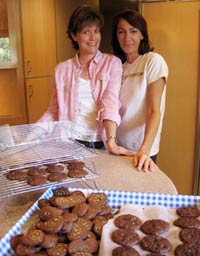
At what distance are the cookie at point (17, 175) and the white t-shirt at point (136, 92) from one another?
0.75 m

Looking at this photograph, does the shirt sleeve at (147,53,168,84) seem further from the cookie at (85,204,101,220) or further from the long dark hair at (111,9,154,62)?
the cookie at (85,204,101,220)

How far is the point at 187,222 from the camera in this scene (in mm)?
748

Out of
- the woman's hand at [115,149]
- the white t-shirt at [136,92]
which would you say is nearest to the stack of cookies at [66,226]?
the woman's hand at [115,149]

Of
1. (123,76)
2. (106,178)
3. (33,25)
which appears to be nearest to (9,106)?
(33,25)

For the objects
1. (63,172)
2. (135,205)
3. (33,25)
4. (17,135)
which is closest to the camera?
(135,205)

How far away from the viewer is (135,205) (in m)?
0.85

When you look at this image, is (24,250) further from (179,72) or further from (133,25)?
(179,72)

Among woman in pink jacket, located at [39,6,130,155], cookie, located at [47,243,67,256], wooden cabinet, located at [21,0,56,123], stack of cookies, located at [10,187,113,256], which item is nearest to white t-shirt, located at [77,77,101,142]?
woman in pink jacket, located at [39,6,130,155]

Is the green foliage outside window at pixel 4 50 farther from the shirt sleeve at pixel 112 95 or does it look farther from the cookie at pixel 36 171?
the cookie at pixel 36 171

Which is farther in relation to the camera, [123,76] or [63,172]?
[123,76]

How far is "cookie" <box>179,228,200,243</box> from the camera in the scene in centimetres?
68

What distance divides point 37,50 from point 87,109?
1.89m

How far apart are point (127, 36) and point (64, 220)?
113cm

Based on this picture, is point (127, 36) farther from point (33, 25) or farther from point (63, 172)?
point (33, 25)
